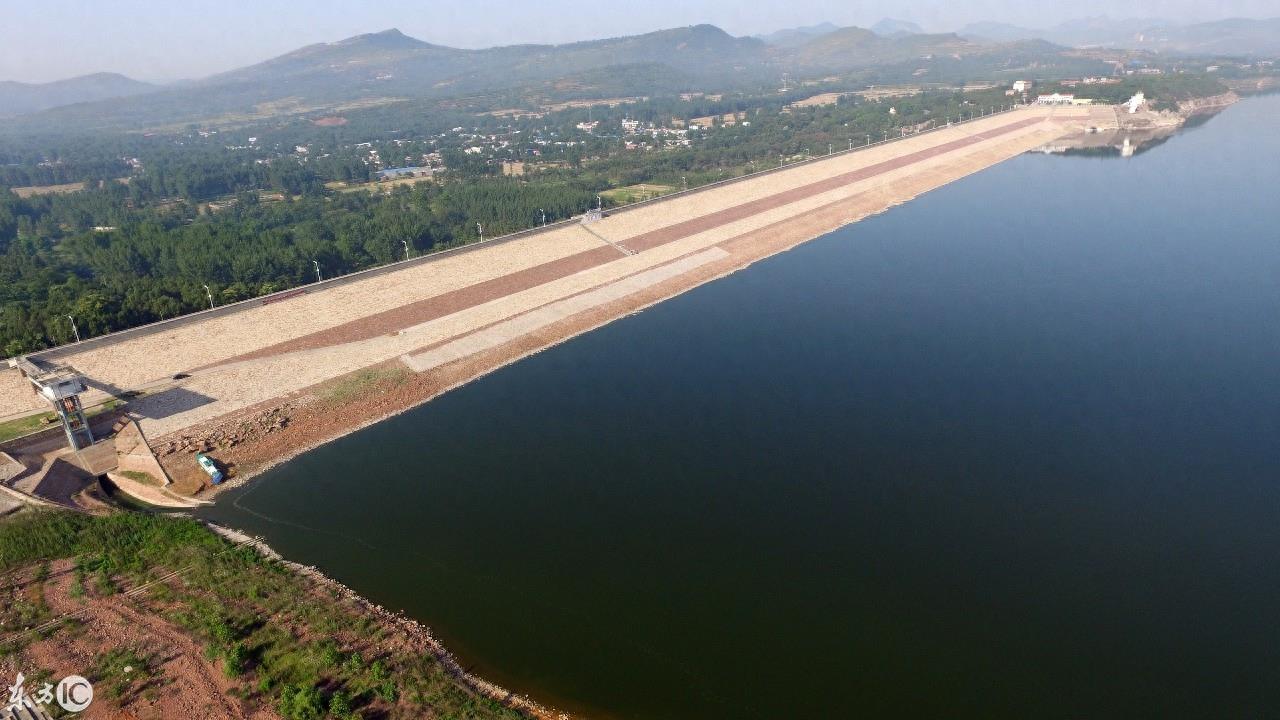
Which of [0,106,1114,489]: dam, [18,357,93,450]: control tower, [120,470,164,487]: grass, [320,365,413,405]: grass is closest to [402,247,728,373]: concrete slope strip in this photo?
[0,106,1114,489]: dam

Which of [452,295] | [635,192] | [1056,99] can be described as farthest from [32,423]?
[1056,99]

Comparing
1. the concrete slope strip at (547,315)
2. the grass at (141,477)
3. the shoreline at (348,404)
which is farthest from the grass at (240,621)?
the concrete slope strip at (547,315)

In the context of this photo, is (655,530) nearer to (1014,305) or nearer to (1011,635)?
(1011,635)

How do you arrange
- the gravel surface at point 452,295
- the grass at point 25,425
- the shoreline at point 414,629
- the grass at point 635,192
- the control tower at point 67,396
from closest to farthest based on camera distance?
the shoreline at point 414,629
the control tower at point 67,396
the grass at point 25,425
the gravel surface at point 452,295
the grass at point 635,192

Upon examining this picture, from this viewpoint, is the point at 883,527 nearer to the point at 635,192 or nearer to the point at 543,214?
the point at 543,214

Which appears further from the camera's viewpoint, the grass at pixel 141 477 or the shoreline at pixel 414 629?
the grass at pixel 141 477

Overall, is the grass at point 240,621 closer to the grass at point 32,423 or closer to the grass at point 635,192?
the grass at point 32,423
